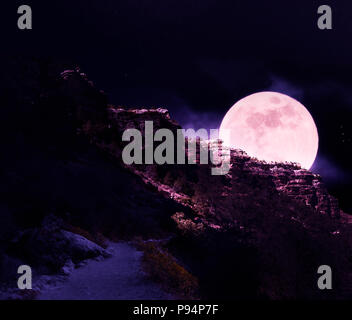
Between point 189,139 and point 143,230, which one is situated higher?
point 189,139

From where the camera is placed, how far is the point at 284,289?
32.2 meters

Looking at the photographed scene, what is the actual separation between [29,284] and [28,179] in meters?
17.1

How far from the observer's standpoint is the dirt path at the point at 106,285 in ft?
39.1

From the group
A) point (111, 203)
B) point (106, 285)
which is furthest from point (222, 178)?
point (106, 285)

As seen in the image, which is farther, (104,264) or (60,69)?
(60,69)

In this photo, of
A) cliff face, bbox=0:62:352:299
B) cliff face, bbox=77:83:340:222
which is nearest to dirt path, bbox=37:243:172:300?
cliff face, bbox=0:62:352:299

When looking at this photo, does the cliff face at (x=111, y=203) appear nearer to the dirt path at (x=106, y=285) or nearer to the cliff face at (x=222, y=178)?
the cliff face at (x=222, y=178)

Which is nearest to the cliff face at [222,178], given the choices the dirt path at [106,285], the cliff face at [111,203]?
the cliff face at [111,203]

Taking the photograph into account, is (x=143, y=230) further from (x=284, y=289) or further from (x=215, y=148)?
(x=215, y=148)

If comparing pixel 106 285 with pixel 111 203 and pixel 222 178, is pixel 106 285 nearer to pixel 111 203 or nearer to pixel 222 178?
pixel 111 203

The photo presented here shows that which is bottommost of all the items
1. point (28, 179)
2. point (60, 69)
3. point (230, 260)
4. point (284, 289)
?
point (284, 289)

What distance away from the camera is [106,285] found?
1291cm

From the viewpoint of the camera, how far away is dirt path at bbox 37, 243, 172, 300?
Answer: 39.1ft
